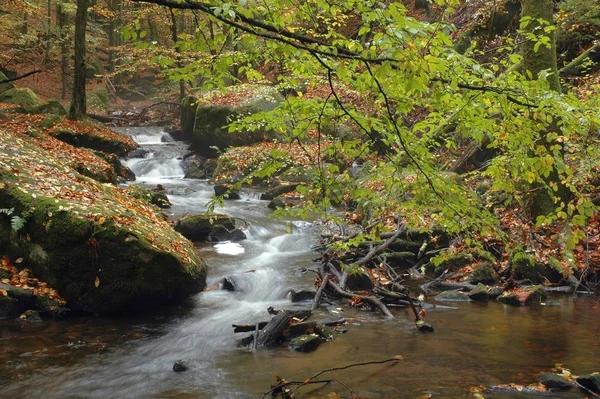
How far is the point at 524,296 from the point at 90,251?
6.70 meters

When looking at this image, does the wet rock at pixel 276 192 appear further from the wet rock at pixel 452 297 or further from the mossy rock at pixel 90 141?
the wet rock at pixel 452 297

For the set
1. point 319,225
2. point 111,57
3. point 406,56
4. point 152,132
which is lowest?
point 319,225

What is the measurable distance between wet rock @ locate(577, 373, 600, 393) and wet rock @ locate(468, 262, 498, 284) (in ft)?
→ 13.1

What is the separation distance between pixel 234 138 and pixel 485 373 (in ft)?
56.8

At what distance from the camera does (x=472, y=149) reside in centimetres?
1389

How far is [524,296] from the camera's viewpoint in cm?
788

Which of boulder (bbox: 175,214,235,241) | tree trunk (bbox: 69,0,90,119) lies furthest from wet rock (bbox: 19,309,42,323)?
tree trunk (bbox: 69,0,90,119)

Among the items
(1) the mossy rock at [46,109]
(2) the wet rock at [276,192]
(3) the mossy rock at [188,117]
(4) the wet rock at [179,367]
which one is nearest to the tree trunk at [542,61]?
(4) the wet rock at [179,367]

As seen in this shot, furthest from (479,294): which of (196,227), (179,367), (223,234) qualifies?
(196,227)

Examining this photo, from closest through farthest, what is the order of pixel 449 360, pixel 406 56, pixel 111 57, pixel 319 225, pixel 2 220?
pixel 406 56 → pixel 449 360 → pixel 2 220 → pixel 319 225 → pixel 111 57

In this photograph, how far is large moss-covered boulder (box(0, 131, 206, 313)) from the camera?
7250mm

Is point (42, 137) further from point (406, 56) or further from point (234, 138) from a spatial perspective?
point (406, 56)

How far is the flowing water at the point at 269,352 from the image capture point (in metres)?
5.14

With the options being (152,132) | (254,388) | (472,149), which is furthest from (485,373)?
(152,132)
